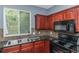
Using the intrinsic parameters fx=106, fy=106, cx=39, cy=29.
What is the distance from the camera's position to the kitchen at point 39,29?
1.54 m

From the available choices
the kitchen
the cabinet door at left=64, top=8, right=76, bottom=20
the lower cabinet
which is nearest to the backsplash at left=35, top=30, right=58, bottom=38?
the kitchen

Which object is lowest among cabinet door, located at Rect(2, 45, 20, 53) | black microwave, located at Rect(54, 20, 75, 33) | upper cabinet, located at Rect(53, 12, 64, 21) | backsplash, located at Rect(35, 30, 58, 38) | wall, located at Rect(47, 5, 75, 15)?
cabinet door, located at Rect(2, 45, 20, 53)

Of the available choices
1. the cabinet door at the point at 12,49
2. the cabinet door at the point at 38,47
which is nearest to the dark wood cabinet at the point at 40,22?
the cabinet door at the point at 38,47

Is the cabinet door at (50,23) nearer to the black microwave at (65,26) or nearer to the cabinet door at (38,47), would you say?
the black microwave at (65,26)

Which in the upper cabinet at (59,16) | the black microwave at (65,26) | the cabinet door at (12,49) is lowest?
the cabinet door at (12,49)

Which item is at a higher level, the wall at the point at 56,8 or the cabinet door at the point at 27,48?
the wall at the point at 56,8

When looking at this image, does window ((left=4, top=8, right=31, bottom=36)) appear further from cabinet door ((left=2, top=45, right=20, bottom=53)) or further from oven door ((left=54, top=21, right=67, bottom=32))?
oven door ((left=54, top=21, right=67, bottom=32))

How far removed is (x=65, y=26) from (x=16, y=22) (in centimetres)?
74

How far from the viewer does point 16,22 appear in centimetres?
160

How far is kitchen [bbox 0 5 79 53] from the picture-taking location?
60.7 inches

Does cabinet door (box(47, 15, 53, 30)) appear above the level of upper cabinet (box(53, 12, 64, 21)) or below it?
below

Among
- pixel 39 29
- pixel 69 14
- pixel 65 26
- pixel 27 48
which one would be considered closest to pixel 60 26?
pixel 65 26
